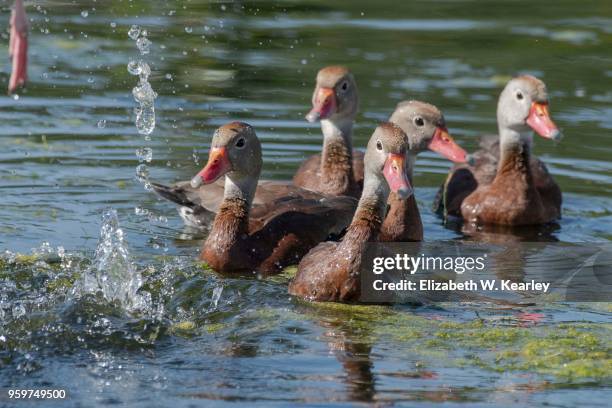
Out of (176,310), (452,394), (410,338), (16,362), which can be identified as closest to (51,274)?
(176,310)

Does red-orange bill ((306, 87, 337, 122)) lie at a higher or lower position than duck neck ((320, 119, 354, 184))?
higher

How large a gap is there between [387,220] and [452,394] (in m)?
3.73

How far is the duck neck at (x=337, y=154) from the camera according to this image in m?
11.6

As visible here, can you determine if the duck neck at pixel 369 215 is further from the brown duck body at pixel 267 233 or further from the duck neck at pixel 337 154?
the duck neck at pixel 337 154

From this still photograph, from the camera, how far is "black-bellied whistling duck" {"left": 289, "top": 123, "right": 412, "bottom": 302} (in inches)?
350

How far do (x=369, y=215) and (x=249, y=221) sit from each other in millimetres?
1364

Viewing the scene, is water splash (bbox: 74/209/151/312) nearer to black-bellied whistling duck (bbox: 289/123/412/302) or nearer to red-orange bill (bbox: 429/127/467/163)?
black-bellied whistling duck (bbox: 289/123/412/302)

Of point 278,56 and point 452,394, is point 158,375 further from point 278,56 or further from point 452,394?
point 278,56

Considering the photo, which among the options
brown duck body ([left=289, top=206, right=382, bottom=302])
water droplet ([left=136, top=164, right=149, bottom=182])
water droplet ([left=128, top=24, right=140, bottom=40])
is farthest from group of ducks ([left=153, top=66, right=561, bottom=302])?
water droplet ([left=128, top=24, right=140, bottom=40])

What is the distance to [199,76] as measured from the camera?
15.0 m

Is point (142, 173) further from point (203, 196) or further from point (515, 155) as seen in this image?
point (515, 155)

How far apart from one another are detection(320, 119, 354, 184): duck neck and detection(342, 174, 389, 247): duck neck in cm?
224

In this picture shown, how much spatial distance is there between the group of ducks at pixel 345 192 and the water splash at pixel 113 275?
2.77 ft

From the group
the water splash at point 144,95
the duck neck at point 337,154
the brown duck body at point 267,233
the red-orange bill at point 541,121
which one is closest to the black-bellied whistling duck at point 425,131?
the duck neck at point 337,154
